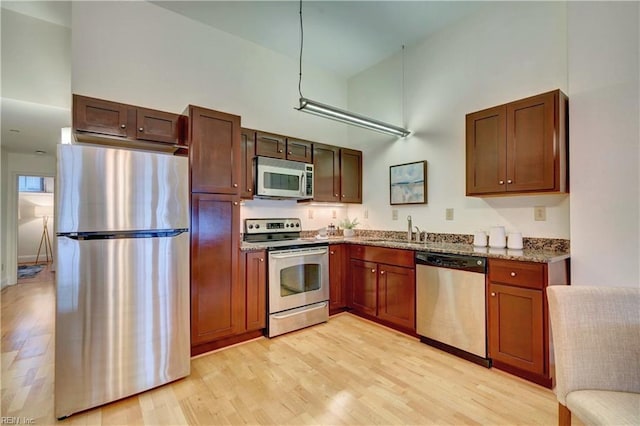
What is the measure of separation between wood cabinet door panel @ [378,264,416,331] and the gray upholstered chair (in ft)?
5.10

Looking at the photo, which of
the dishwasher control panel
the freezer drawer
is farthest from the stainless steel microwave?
the dishwasher control panel

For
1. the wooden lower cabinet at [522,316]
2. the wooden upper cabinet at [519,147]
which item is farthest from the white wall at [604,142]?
the wooden lower cabinet at [522,316]

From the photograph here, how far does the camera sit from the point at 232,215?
2.78 m

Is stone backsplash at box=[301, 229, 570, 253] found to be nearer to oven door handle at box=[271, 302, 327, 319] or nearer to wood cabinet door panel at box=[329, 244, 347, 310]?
wood cabinet door panel at box=[329, 244, 347, 310]

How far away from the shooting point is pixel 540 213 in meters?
2.57

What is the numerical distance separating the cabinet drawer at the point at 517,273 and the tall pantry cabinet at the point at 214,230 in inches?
86.6

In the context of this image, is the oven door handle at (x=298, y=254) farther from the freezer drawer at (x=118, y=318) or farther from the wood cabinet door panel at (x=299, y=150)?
the wood cabinet door panel at (x=299, y=150)

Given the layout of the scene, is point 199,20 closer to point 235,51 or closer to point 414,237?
point 235,51

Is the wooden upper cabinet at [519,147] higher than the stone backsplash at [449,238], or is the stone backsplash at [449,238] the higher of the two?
the wooden upper cabinet at [519,147]

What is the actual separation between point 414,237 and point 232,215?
2.17 meters

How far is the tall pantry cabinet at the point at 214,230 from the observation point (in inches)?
101

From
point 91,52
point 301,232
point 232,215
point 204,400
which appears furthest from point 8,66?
point 204,400

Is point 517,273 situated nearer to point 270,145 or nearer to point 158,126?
point 270,145

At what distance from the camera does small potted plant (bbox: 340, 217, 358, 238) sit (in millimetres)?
4266
